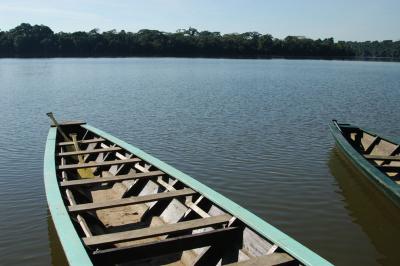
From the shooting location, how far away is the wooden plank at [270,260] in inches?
179

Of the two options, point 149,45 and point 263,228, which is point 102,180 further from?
point 149,45

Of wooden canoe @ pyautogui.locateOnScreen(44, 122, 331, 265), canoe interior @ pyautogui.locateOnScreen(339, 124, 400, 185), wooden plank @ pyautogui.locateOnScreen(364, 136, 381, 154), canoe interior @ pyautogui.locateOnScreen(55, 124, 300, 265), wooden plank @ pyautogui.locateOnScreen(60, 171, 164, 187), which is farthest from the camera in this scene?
wooden plank @ pyautogui.locateOnScreen(364, 136, 381, 154)

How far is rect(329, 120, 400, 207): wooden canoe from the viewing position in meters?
8.46

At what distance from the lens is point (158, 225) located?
717 centimetres

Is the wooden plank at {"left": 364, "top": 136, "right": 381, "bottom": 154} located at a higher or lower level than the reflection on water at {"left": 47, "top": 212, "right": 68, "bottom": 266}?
higher

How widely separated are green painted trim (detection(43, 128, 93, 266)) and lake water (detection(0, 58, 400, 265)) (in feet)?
4.09

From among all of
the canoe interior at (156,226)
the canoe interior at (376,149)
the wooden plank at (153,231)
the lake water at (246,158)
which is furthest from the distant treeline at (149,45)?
the wooden plank at (153,231)

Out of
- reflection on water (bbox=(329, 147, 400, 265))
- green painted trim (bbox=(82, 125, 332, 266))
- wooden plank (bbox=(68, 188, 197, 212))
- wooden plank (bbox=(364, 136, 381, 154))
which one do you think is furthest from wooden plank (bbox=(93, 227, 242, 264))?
wooden plank (bbox=(364, 136, 381, 154))

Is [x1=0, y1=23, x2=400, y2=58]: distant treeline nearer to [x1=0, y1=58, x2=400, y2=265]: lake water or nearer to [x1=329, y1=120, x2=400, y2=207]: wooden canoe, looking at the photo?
[x1=0, y1=58, x2=400, y2=265]: lake water

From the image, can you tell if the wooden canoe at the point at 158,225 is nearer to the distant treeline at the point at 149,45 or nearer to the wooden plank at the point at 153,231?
the wooden plank at the point at 153,231

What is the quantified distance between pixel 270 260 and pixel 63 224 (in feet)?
9.21

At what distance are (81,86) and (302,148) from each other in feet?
87.9

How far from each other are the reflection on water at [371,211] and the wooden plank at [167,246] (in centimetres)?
339

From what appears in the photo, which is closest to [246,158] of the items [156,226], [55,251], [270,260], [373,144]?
[373,144]
